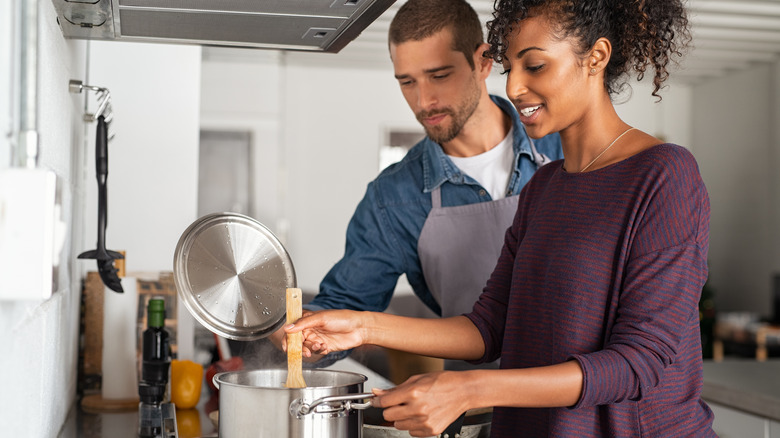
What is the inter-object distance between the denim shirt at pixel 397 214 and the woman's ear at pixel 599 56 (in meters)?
Answer: 0.69

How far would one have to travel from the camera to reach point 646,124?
24.4 ft

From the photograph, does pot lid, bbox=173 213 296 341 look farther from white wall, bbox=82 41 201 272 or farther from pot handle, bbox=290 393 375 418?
white wall, bbox=82 41 201 272

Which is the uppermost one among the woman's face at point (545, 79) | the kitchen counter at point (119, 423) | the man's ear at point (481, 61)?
the man's ear at point (481, 61)

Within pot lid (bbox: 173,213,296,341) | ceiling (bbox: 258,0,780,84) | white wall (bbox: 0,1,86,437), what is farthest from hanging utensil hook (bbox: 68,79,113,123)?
ceiling (bbox: 258,0,780,84)

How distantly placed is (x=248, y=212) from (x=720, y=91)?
448 centimetres

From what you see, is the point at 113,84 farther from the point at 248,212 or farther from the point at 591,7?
the point at 248,212

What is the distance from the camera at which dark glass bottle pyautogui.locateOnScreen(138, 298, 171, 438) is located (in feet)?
5.72

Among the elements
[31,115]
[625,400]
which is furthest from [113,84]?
[625,400]

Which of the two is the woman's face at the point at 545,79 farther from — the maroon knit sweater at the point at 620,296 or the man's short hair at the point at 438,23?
the man's short hair at the point at 438,23

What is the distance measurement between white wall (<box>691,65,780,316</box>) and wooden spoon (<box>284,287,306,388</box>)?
6.11 meters

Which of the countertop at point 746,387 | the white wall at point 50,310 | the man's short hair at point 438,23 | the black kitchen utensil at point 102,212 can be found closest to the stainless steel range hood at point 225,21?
the white wall at point 50,310

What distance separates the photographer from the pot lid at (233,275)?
1.41m

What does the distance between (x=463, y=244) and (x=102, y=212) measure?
0.89 metres

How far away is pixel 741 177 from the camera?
6906 millimetres
